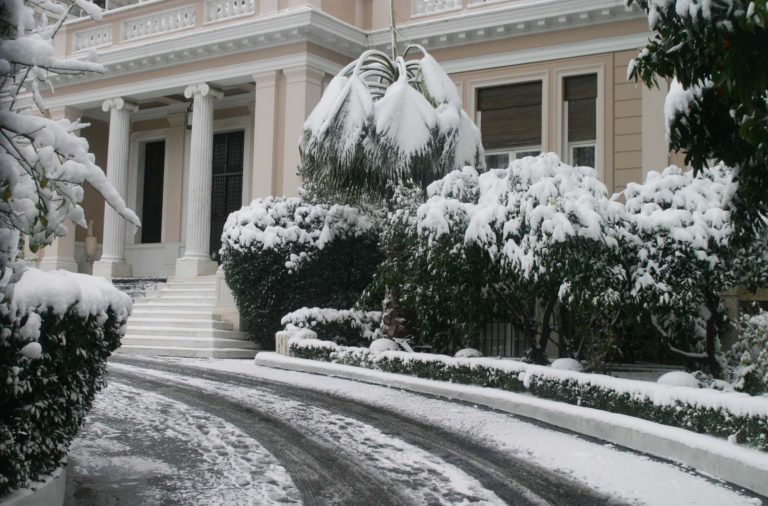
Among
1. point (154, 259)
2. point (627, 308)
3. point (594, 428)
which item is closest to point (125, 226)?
point (154, 259)

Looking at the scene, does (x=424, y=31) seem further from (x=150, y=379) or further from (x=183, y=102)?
(x=150, y=379)

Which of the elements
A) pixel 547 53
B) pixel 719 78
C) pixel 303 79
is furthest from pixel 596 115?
pixel 719 78

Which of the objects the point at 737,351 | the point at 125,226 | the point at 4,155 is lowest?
the point at 737,351

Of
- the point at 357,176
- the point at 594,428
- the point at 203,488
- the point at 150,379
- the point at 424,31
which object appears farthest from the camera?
the point at 424,31

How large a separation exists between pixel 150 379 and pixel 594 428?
6.34 meters

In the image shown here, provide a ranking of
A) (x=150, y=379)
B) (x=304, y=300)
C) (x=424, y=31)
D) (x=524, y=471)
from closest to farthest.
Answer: (x=524, y=471)
(x=150, y=379)
(x=304, y=300)
(x=424, y=31)

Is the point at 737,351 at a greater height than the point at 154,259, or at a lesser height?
lesser

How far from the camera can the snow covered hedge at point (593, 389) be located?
669 cm

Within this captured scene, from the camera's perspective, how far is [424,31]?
60.3ft

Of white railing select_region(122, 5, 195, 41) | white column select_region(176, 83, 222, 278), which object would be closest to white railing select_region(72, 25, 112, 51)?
white railing select_region(122, 5, 195, 41)

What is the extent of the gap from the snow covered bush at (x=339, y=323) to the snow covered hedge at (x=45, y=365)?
8.92 metres

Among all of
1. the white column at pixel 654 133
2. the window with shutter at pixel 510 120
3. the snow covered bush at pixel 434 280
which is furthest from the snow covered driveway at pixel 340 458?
the window with shutter at pixel 510 120

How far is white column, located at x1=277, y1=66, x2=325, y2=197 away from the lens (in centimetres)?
1825

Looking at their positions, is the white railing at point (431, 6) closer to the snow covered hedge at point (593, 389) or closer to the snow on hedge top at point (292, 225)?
the snow on hedge top at point (292, 225)
